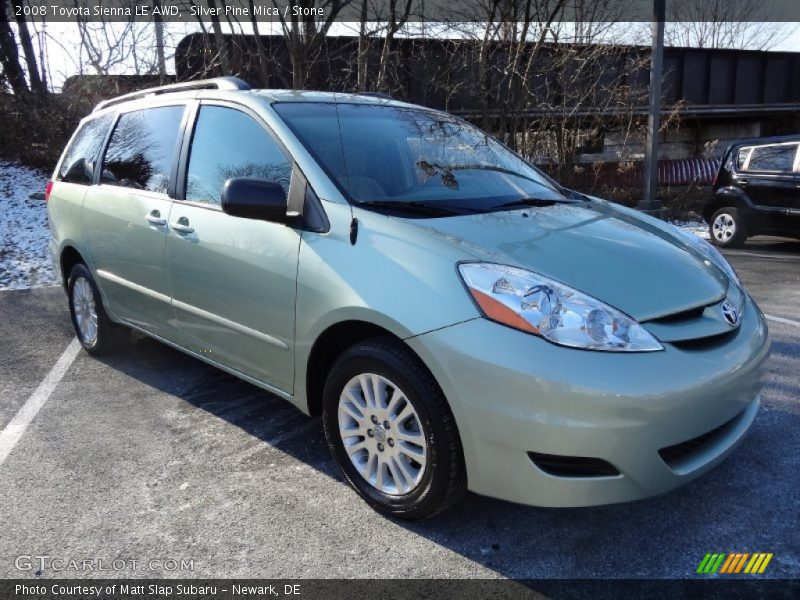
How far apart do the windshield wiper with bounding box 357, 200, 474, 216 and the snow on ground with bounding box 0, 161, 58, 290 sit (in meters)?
6.19

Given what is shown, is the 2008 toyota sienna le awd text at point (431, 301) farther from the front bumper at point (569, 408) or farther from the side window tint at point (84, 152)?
the side window tint at point (84, 152)

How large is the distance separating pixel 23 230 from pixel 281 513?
879 centimetres

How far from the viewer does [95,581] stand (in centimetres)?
225

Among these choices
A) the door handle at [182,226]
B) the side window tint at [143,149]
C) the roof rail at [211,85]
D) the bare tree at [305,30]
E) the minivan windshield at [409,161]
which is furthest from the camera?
the bare tree at [305,30]

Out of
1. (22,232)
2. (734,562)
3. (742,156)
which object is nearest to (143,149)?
(734,562)

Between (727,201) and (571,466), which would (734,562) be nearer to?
(571,466)

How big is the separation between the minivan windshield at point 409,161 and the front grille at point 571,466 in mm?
1124

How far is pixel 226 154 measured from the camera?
329 cm

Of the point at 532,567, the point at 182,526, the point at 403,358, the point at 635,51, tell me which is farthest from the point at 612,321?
the point at 635,51

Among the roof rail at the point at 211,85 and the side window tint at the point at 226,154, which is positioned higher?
the roof rail at the point at 211,85

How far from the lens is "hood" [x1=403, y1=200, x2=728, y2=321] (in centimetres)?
235

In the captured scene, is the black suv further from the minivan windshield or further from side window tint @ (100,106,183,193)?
side window tint @ (100,106,183,193)

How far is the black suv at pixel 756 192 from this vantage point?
8.82 m

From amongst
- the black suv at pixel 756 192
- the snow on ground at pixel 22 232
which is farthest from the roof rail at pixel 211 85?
the black suv at pixel 756 192
